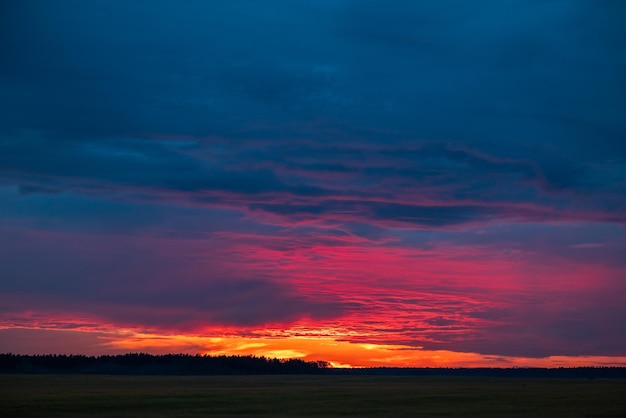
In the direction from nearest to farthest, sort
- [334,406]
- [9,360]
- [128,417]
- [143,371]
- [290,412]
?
1. [128,417]
2. [290,412]
3. [334,406]
4. [9,360]
5. [143,371]

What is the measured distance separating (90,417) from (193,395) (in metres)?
25.4

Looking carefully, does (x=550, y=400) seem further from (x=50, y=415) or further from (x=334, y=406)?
(x=50, y=415)

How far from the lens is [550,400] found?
6400cm

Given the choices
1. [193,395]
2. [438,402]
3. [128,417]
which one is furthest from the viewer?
[193,395]

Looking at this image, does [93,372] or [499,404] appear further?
[93,372]

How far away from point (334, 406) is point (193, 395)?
72.6 feet

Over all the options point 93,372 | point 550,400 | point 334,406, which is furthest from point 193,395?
point 93,372

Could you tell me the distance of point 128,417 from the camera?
4759 cm

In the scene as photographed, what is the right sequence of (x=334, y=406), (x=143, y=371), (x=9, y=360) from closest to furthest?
(x=334, y=406) → (x=9, y=360) → (x=143, y=371)

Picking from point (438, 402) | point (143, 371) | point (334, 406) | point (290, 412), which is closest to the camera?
point (290, 412)

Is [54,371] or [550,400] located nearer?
[550,400]

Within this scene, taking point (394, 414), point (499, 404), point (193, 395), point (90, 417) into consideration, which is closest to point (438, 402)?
point (499, 404)

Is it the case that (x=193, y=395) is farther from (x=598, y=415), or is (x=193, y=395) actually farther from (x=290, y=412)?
(x=598, y=415)

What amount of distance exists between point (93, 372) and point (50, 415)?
484 ft
